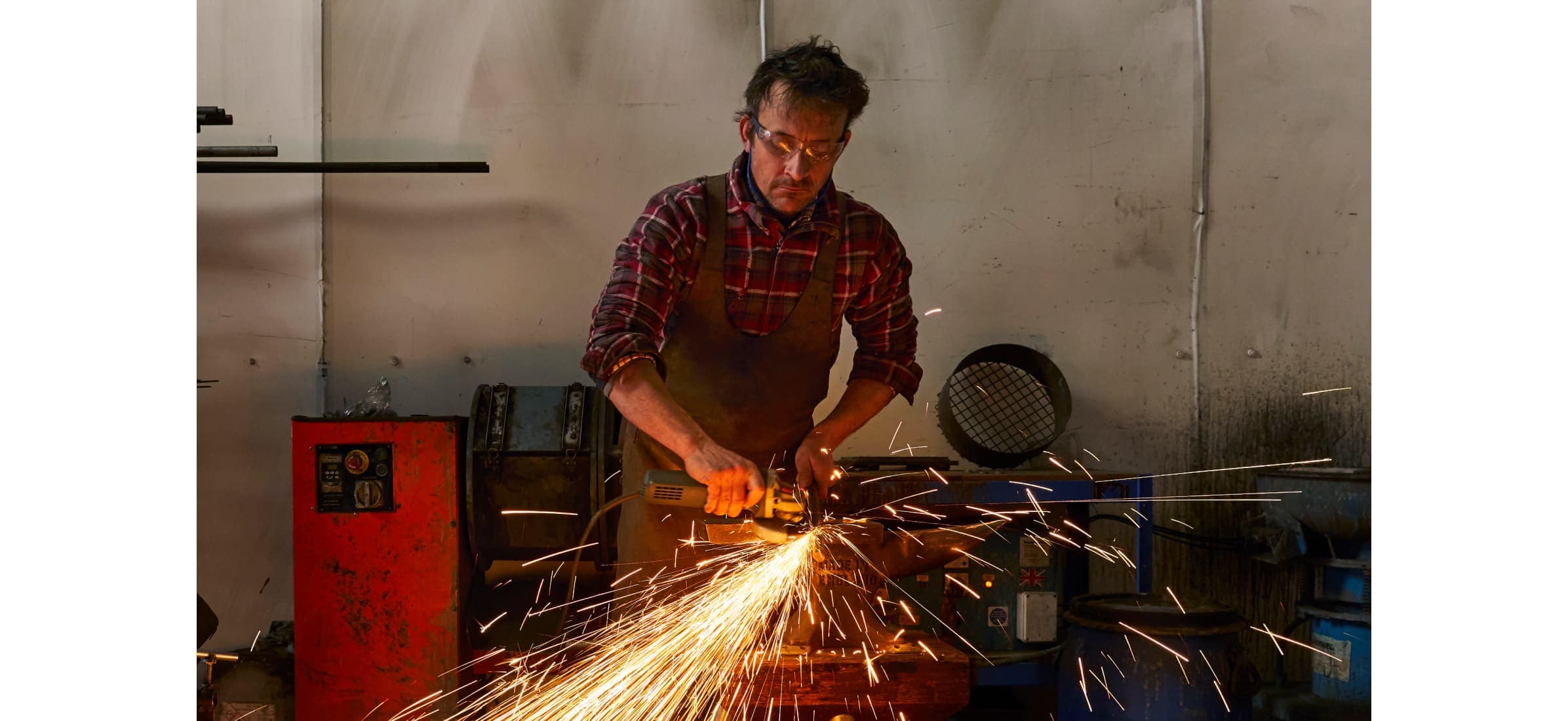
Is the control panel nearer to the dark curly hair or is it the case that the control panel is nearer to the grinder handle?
the grinder handle

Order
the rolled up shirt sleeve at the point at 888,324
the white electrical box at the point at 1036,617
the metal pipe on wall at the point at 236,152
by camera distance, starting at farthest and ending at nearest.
Answer: the metal pipe on wall at the point at 236,152
the white electrical box at the point at 1036,617
the rolled up shirt sleeve at the point at 888,324

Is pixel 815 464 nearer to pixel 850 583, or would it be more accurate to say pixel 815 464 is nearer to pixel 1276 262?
pixel 850 583

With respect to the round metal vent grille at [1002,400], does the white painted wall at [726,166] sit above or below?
above

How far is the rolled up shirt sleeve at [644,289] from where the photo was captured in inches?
82.0

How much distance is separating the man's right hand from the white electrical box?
3.94ft

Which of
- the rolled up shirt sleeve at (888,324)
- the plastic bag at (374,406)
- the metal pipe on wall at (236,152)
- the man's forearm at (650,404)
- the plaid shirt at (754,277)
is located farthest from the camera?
the metal pipe on wall at (236,152)

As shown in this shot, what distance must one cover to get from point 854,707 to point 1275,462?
2268mm

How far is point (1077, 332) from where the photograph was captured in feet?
11.7

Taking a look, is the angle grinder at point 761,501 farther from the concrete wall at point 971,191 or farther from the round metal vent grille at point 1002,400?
the concrete wall at point 971,191

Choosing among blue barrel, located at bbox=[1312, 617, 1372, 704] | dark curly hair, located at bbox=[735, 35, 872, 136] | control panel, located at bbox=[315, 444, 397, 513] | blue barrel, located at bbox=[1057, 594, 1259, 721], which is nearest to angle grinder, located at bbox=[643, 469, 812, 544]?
dark curly hair, located at bbox=[735, 35, 872, 136]

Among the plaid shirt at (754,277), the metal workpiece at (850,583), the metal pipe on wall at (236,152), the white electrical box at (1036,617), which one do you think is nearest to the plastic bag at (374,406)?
the metal pipe on wall at (236,152)

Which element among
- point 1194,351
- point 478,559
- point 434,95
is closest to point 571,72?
point 434,95

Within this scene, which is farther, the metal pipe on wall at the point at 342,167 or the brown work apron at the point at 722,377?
the metal pipe on wall at the point at 342,167

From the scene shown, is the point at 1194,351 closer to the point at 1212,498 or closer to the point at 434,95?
the point at 1212,498
